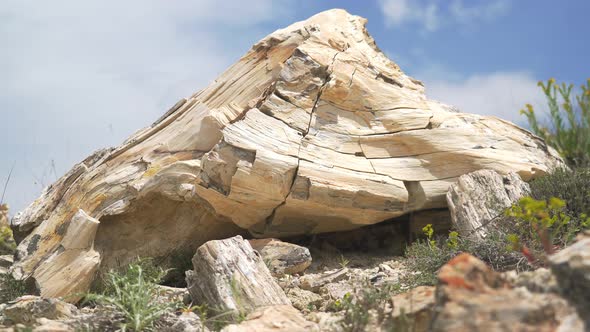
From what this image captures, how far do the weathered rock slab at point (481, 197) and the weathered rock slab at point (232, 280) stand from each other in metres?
2.66

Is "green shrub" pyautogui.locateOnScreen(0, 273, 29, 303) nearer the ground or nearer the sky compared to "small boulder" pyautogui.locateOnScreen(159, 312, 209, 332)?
nearer the sky

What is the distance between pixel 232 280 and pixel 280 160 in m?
2.15

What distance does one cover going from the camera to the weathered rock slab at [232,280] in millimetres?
5734

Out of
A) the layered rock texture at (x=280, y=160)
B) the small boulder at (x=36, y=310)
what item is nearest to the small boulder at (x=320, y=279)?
the layered rock texture at (x=280, y=160)

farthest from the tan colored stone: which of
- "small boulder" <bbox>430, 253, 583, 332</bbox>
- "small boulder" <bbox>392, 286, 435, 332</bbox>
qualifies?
"small boulder" <bbox>430, 253, 583, 332</bbox>

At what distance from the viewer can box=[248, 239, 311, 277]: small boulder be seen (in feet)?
24.5

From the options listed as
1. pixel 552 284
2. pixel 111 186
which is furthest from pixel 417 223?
pixel 552 284

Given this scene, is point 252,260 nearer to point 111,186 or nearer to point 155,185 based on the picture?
point 155,185

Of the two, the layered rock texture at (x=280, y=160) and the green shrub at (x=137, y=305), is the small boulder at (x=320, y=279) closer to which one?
the layered rock texture at (x=280, y=160)

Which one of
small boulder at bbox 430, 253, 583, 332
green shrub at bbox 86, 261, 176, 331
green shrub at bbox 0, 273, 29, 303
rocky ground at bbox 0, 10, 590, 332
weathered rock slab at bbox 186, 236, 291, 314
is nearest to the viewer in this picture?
small boulder at bbox 430, 253, 583, 332

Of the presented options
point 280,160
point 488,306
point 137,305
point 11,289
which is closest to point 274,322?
point 137,305

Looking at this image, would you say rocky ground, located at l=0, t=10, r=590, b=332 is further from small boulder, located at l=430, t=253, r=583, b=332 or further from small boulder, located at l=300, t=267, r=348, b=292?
small boulder, located at l=430, t=253, r=583, b=332

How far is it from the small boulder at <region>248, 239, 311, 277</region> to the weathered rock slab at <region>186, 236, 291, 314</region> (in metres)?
1.15

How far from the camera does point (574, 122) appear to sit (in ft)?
42.0
